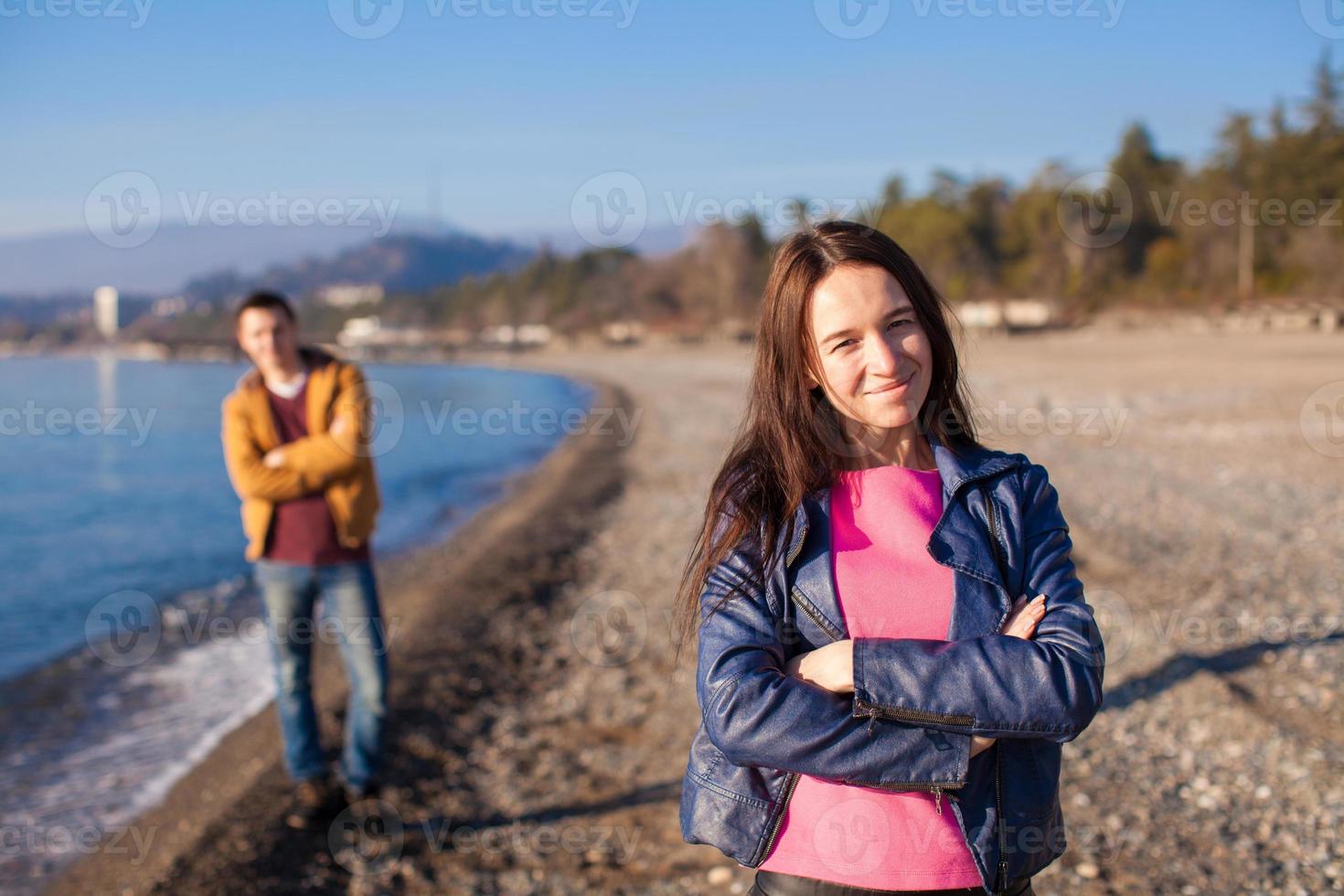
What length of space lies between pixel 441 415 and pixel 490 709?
41801 millimetres

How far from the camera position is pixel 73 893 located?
5211mm

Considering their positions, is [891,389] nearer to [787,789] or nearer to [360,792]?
[787,789]

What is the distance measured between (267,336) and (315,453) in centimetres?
58

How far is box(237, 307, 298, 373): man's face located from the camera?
478 centimetres

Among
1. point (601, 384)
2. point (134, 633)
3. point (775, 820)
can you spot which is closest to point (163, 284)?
point (601, 384)

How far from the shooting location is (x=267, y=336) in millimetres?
4781

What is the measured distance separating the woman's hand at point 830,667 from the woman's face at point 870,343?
1.48 feet

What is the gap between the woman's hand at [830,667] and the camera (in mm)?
1827

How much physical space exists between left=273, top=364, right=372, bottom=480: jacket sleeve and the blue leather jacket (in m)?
3.22

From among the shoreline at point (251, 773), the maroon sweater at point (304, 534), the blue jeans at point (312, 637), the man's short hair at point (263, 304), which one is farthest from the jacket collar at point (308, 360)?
the shoreline at point (251, 773)

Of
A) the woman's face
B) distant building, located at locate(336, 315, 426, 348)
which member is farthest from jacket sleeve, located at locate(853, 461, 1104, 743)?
distant building, located at locate(336, 315, 426, 348)

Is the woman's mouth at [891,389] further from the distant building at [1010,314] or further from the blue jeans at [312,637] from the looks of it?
the distant building at [1010,314]

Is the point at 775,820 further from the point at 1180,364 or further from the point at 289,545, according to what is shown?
the point at 1180,364

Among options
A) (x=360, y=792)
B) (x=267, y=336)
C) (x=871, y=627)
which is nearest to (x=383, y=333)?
(x=360, y=792)
